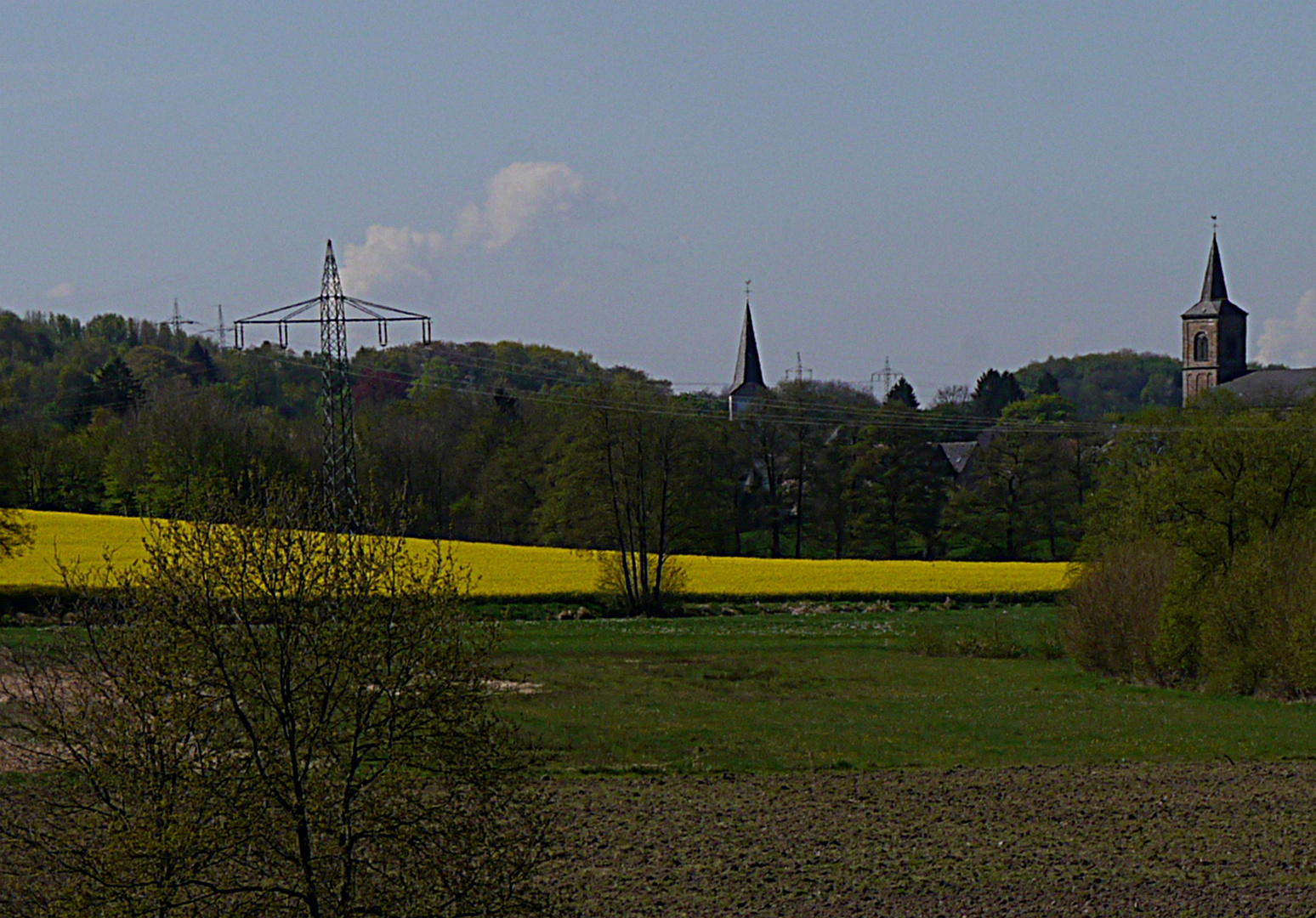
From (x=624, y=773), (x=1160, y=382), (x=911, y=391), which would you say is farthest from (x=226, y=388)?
(x=1160, y=382)

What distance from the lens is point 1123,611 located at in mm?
33469

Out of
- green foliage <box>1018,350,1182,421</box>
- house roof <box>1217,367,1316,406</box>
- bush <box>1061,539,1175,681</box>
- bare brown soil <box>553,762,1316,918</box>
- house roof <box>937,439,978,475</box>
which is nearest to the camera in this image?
bare brown soil <box>553,762,1316,918</box>

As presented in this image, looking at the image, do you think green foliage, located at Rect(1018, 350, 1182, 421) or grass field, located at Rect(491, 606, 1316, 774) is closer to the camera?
grass field, located at Rect(491, 606, 1316, 774)

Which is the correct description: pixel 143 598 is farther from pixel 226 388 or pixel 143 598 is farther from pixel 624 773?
pixel 226 388

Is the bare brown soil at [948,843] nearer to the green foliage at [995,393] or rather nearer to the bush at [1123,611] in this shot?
the bush at [1123,611]

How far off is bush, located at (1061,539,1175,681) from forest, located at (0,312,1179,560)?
21.0 meters

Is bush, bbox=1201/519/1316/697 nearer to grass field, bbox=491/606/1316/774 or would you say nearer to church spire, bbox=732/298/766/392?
grass field, bbox=491/606/1316/774

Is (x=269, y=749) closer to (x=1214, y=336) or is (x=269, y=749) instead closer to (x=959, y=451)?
(x=959, y=451)

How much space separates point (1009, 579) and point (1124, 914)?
141 ft

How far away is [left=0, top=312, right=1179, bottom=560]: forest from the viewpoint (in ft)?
189

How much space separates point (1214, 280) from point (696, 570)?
306 ft

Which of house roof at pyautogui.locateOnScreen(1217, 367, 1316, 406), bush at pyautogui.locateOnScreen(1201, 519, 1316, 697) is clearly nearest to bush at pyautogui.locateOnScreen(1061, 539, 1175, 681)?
bush at pyautogui.locateOnScreen(1201, 519, 1316, 697)

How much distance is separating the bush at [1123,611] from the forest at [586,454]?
21041mm

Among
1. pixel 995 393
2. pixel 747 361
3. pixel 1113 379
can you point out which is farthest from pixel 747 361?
pixel 1113 379
